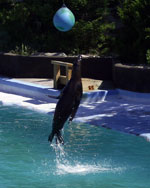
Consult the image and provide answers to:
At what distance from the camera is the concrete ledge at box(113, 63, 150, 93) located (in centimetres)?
1370

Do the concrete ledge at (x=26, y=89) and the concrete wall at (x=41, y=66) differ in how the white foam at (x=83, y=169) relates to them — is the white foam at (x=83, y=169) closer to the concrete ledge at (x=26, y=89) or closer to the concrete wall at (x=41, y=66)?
the concrete ledge at (x=26, y=89)

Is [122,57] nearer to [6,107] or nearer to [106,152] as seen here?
[6,107]

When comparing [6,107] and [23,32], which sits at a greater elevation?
[23,32]

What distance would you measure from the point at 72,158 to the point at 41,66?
739 cm

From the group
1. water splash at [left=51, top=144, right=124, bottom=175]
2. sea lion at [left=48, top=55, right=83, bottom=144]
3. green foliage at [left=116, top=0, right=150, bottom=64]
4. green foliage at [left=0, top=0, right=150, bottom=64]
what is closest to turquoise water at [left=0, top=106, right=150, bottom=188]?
water splash at [left=51, top=144, right=124, bottom=175]

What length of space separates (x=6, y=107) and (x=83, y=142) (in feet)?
12.3

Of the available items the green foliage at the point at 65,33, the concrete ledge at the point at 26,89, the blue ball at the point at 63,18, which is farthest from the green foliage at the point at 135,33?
the concrete ledge at the point at 26,89

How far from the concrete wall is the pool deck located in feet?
1.42

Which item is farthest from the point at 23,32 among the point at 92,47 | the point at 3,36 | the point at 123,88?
the point at 123,88

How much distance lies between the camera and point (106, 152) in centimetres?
962

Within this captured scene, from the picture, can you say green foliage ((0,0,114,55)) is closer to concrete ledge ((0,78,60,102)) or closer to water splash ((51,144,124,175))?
concrete ledge ((0,78,60,102))

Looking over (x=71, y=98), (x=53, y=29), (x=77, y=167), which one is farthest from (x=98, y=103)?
(x=71, y=98)

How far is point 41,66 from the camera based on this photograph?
16422 mm

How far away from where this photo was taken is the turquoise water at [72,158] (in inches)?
318
